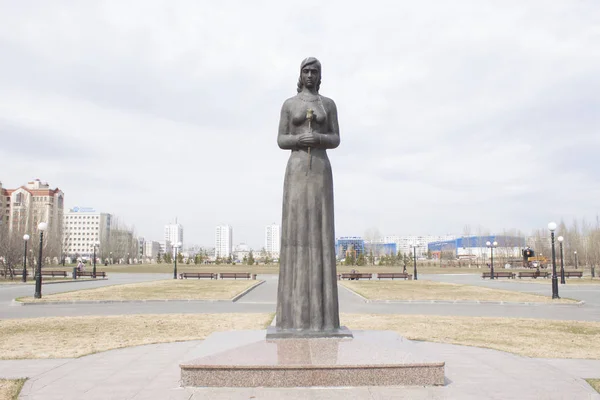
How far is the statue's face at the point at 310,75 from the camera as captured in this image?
22.0 feet

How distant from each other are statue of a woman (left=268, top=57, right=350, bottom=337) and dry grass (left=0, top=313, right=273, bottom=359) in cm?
400

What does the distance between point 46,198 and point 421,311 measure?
111803 mm

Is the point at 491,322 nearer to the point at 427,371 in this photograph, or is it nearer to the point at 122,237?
the point at 427,371

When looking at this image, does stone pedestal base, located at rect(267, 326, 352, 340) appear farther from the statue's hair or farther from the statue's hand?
the statue's hair

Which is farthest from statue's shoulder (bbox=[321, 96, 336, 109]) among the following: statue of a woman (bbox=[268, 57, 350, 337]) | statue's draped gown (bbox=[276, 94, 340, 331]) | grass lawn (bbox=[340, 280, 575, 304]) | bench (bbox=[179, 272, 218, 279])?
bench (bbox=[179, 272, 218, 279])

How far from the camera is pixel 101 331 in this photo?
10406 mm

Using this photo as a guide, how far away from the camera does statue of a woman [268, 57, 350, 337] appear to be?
6191 mm

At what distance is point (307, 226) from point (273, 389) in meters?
2.29

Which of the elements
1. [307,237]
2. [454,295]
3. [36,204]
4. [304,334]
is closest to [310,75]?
[307,237]

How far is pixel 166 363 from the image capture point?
6.67 meters

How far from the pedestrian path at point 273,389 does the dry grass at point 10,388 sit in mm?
97

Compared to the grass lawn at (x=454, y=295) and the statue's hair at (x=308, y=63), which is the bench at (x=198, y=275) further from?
the statue's hair at (x=308, y=63)

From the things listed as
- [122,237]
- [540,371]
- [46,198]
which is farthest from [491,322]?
[46,198]

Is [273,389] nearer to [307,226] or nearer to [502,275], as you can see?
[307,226]
